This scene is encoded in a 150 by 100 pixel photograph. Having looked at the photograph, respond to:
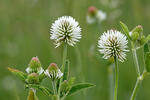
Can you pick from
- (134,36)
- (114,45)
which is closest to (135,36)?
(134,36)

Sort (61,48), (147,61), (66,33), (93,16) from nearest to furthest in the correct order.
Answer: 1. (147,61)
2. (66,33)
3. (61,48)
4. (93,16)

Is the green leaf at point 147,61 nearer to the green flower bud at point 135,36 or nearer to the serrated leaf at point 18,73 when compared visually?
the green flower bud at point 135,36

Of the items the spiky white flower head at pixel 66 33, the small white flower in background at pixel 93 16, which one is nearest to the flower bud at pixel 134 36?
the spiky white flower head at pixel 66 33

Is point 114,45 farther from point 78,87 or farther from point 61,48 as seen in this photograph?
point 61,48

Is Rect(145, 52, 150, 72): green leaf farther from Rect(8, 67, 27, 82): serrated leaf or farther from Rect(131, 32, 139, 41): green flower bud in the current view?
Rect(8, 67, 27, 82): serrated leaf

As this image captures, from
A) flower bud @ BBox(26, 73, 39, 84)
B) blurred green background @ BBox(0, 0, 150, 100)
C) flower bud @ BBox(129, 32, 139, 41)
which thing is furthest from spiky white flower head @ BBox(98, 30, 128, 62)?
blurred green background @ BBox(0, 0, 150, 100)

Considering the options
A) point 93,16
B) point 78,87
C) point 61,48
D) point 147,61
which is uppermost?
point 93,16
